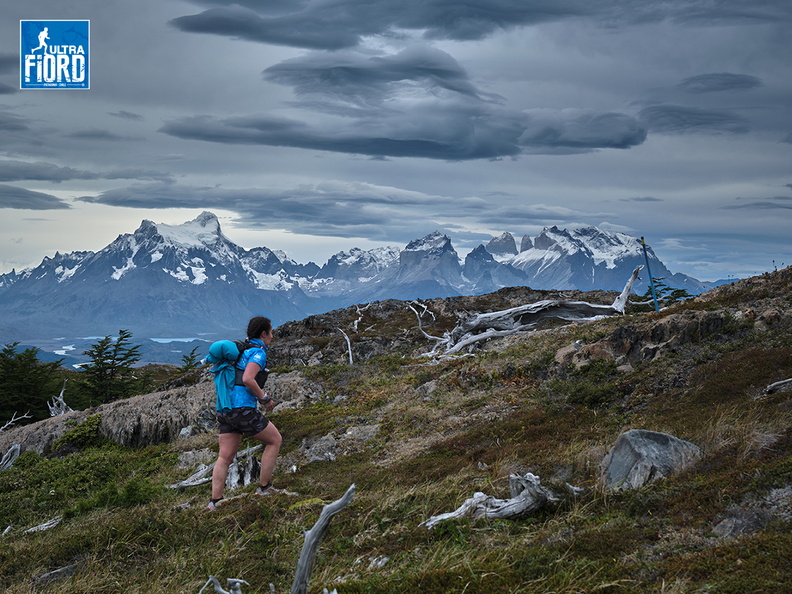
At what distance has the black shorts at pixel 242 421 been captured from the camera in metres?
8.96

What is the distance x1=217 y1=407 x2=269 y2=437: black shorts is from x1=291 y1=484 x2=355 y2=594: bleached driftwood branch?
490cm

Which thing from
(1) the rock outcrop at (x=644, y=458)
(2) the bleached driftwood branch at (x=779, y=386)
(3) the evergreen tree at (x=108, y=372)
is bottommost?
(3) the evergreen tree at (x=108, y=372)

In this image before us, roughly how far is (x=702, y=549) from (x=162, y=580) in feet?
19.7

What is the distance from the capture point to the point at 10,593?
19.4 ft

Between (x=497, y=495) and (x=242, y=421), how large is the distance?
4.50m

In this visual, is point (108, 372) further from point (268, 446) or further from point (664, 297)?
point (664, 297)

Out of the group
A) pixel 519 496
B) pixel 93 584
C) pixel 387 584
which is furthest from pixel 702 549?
pixel 93 584

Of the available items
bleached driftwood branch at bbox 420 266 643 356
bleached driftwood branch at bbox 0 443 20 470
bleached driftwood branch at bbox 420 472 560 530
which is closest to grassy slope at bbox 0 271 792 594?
bleached driftwood branch at bbox 420 472 560 530

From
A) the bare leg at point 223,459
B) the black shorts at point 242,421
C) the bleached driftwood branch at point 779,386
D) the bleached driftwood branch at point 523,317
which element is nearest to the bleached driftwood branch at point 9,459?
the bare leg at point 223,459

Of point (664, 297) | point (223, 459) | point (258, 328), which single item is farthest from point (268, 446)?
point (664, 297)

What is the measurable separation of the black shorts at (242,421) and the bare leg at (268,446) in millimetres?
131

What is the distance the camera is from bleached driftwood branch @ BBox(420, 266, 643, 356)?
25.5m

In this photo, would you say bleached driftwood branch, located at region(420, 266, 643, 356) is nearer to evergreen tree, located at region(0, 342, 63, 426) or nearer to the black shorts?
the black shorts

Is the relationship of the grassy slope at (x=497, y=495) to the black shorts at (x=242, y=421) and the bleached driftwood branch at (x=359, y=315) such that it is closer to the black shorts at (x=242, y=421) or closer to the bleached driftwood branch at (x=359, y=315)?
the black shorts at (x=242, y=421)
